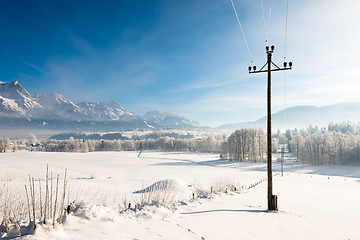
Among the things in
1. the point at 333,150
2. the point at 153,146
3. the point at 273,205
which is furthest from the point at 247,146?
the point at 153,146

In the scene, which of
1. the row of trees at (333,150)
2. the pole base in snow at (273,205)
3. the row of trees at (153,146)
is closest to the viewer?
the pole base in snow at (273,205)

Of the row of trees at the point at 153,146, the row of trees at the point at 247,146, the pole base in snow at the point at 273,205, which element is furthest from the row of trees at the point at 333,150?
the pole base in snow at the point at 273,205

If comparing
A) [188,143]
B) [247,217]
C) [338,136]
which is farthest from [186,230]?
[188,143]

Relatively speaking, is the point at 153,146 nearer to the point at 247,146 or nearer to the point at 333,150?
the point at 247,146

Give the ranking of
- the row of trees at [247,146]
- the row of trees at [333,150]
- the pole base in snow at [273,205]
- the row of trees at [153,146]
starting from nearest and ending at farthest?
the pole base in snow at [273,205], the row of trees at [333,150], the row of trees at [247,146], the row of trees at [153,146]

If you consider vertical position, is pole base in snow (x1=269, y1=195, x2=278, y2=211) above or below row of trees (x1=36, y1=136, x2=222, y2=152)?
above

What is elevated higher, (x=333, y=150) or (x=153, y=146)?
(x=333, y=150)

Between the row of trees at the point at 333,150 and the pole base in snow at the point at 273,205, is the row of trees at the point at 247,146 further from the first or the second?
the pole base in snow at the point at 273,205

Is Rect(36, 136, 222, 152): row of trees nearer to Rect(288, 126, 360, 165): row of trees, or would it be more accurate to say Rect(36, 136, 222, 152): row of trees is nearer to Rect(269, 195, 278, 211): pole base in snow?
Rect(288, 126, 360, 165): row of trees

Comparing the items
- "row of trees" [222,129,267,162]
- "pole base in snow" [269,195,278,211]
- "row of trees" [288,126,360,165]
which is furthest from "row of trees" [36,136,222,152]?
"pole base in snow" [269,195,278,211]

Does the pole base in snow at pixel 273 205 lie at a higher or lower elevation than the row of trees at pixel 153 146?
higher

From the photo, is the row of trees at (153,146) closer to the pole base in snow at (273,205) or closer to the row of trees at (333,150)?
the row of trees at (333,150)

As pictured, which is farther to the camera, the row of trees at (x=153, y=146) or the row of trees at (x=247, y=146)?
the row of trees at (x=153, y=146)

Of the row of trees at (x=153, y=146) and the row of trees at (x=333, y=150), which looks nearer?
the row of trees at (x=333, y=150)
